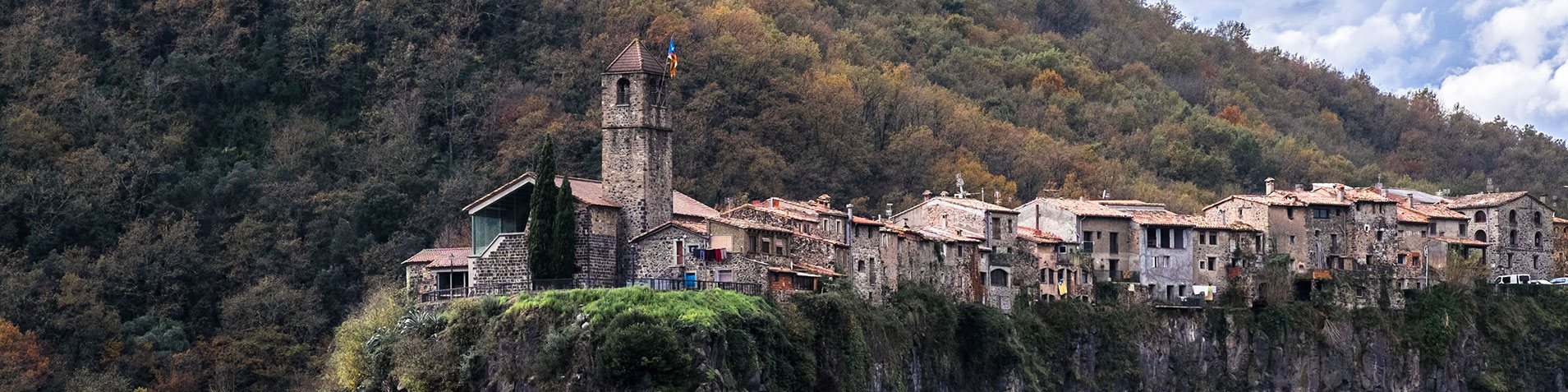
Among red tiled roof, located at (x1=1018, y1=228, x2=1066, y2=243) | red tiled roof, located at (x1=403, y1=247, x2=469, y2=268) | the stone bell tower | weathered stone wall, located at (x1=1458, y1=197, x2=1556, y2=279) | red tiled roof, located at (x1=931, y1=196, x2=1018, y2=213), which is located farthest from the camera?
weathered stone wall, located at (x1=1458, y1=197, x2=1556, y2=279)

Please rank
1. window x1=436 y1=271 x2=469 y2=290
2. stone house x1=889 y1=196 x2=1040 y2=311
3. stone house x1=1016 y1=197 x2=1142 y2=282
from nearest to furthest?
window x1=436 y1=271 x2=469 y2=290 → stone house x1=889 y1=196 x2=1040 y2=311 → stone house x1=1016 y1=197 x2=1142 y2=282

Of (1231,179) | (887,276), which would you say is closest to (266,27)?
(887,276)

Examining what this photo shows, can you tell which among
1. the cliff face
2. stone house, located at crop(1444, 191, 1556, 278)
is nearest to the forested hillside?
the cliff face

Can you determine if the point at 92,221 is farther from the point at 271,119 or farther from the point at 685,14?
the point at 685,14

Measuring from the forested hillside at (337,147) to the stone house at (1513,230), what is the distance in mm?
18052

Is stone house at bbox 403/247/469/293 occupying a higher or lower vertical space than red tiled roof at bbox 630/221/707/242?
lower

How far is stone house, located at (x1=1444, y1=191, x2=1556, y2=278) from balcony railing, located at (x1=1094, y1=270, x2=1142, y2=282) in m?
20.4

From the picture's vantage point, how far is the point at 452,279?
74.2 m

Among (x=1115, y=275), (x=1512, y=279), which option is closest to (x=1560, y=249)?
(x=1512, y=279)

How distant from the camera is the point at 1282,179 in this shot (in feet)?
443

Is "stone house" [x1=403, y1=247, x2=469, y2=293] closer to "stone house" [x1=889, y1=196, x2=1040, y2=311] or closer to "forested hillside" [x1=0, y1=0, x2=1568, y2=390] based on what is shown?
"forested hillside" [x1=0, y1=0, x2=1568, y2=390]

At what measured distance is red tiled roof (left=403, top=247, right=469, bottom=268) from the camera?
74438 millimetres

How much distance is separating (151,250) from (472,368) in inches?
1363

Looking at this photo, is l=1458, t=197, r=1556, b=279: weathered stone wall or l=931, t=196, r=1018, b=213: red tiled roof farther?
l=1458, t=197, r=1556, b=279: weathered stone wall
